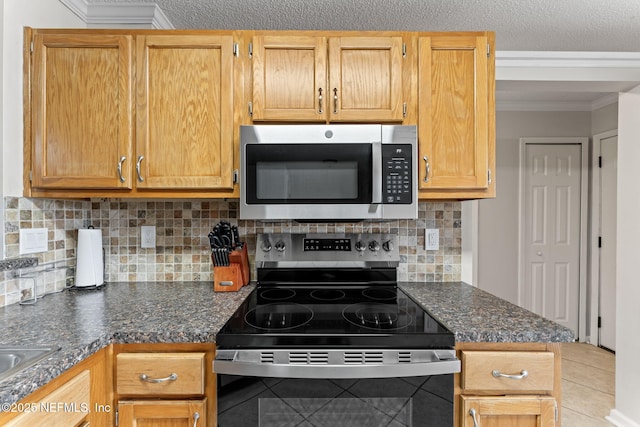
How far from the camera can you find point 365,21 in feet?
6.24

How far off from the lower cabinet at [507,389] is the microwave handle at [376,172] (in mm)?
674

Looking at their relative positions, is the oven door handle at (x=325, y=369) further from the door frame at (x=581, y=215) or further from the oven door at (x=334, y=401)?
the door frame at (x=581, y=215)

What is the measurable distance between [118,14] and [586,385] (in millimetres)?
4031

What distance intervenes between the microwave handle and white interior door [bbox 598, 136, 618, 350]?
311 centimetres

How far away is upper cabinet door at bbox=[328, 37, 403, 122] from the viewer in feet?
5.20

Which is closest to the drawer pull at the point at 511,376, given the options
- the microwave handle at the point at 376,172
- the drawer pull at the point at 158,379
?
the microwave handle at the point at 376,172

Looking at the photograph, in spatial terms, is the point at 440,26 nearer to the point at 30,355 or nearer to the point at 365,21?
the point at 365,21

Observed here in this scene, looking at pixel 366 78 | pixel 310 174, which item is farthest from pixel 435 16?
pixel 310 174

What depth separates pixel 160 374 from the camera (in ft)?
3.79

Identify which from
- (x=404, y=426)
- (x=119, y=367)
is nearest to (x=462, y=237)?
(x=404, y=426)

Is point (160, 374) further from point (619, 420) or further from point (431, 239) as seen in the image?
point (619, 420)

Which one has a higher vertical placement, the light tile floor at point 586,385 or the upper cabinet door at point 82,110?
the upper cabinet door at point 82,110

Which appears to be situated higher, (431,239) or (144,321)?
(431,239)

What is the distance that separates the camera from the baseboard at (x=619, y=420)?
2270 millimetres
